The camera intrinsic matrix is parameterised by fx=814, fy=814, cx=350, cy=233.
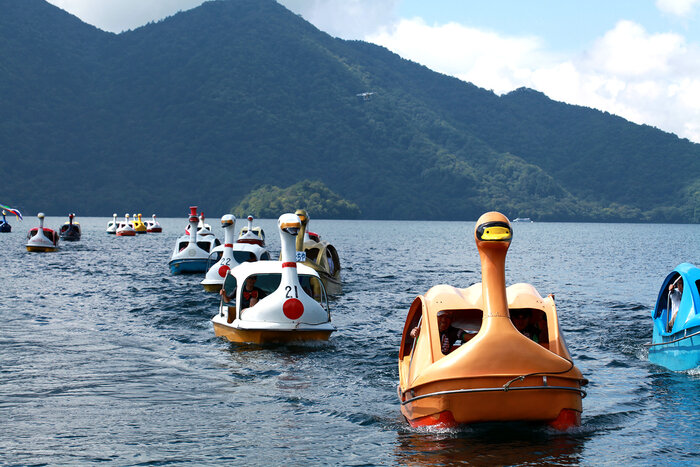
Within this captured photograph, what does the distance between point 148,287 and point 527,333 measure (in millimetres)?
24969

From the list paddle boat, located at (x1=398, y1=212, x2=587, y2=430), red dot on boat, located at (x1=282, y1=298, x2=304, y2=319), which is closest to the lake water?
paddle boat, located at (x1=398, y1=212, x2=587, y2=430)

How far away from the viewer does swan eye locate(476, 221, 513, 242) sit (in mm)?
10000

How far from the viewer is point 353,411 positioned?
1334 centimetres

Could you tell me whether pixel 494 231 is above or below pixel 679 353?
above

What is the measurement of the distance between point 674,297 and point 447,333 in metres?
6.77

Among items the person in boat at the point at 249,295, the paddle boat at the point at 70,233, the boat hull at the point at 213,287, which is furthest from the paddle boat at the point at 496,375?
the paddle boat at the point at 70,233

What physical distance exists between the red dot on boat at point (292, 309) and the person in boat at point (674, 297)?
7759mm

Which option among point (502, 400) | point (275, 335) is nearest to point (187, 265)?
point (275, 335)

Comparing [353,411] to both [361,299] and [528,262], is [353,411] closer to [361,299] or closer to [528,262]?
[361,299]

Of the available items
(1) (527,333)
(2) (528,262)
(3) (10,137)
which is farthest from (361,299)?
(3) (10,137)

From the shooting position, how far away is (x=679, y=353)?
1598 cm

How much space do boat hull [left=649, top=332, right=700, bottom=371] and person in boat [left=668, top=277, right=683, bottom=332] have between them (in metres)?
0.50

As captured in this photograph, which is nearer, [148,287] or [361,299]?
[361,299]

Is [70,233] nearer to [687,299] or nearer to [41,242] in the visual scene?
[41,242]
